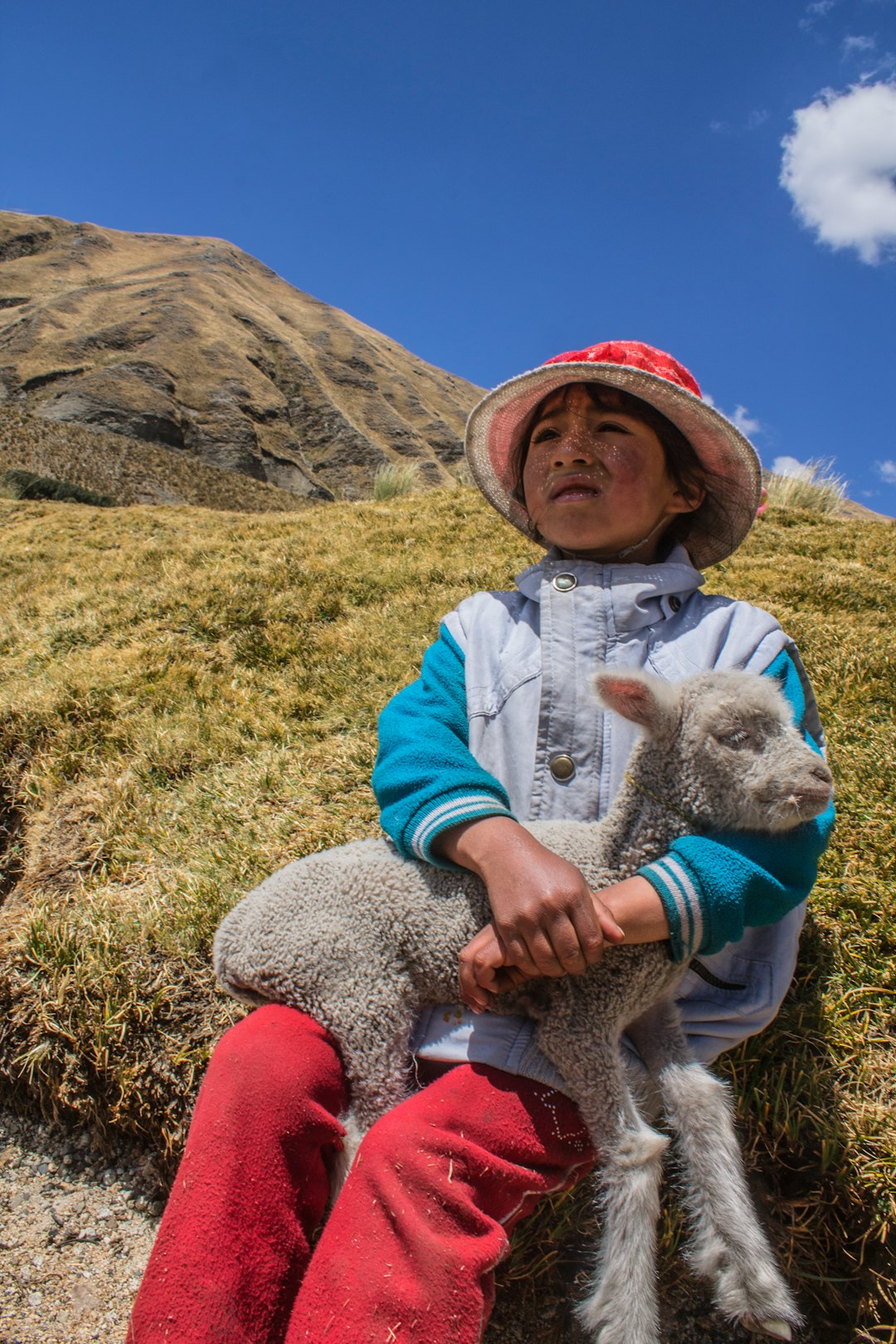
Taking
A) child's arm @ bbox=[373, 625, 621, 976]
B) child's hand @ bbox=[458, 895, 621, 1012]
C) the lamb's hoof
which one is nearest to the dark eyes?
child's arm @ bbox=[373, 625, 621, 976]

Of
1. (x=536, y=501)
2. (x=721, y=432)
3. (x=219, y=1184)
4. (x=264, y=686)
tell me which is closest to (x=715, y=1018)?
(x=219, y=1184)

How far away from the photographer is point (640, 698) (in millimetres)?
1583

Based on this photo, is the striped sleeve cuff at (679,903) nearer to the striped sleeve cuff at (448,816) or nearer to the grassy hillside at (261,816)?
the striped sleeve cuff at (448,816)

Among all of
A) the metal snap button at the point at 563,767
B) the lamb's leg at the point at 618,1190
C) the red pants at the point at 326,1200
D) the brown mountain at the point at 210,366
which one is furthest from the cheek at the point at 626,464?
the brown mountain at the point at 210,366

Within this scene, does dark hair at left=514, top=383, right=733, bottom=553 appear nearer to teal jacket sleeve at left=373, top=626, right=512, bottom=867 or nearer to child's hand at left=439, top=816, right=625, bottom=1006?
teal jacket sleeve at left=373, top=626, right=512, bottom=867

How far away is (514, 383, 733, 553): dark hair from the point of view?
220 cm

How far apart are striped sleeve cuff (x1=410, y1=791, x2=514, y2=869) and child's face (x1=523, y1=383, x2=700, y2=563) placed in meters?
0.78

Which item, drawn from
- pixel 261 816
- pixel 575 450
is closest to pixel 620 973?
pixel 575 450

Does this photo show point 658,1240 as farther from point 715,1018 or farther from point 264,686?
point 264,686

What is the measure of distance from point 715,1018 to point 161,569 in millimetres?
5853

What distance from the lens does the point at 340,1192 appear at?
1473mm

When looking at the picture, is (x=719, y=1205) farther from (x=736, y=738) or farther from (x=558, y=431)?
(x=558, y=431)

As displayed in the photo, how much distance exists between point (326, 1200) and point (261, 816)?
177cm

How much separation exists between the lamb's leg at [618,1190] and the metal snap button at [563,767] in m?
0.56
